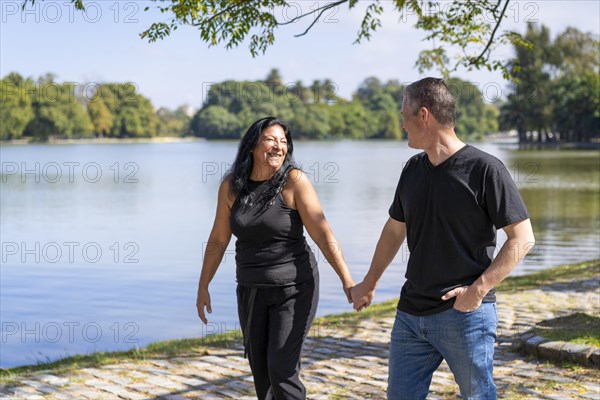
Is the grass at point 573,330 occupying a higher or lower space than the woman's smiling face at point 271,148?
lower

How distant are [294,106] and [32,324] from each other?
13900 cm

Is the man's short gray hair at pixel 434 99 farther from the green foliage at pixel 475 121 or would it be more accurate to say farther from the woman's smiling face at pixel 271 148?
the green foliage at pixel 475 121

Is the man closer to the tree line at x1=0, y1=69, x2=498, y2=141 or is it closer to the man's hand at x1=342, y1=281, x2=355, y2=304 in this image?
the man's hand at x1=342, y1=281, x2=355, y2=304

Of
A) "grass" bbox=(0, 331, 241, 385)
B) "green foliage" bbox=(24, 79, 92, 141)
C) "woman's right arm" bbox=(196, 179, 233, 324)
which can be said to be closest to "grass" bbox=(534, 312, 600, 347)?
"grass" bbox=(0, 331, 241, 385)

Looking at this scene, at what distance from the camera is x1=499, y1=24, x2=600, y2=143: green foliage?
100625 millimetres

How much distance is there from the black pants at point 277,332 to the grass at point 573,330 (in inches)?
135

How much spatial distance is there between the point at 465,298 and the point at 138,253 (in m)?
17.3

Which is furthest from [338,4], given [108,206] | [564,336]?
[108,206]

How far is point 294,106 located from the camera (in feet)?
493

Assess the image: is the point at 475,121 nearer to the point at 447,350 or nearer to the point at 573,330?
the point at 573,330

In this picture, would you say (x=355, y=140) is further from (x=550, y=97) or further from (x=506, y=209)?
(x=506, y=209)

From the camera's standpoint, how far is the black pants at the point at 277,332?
4723mm

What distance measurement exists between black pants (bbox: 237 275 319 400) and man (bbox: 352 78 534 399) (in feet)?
3.33

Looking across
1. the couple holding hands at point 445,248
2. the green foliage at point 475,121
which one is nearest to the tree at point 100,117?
the green foliage at point 475,121
